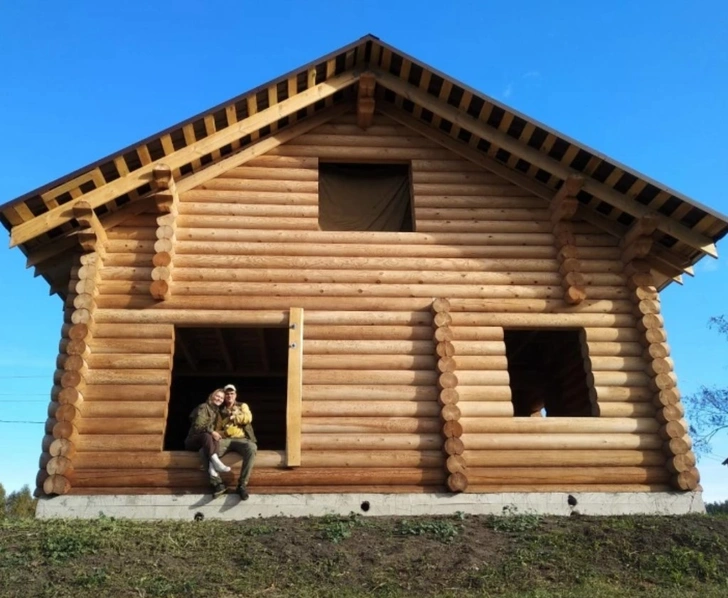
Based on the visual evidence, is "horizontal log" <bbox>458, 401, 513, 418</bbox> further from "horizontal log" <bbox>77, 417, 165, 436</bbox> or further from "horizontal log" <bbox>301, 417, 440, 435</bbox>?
"horizontal log" <bbox>77, 417, 165, 436</bbox>

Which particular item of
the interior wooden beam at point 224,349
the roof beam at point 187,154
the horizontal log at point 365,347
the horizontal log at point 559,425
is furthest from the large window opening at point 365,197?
the horizontal log at point 559,425

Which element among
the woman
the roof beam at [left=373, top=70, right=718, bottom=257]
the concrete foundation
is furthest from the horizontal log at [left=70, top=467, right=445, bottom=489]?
the roof beam at [left=373, top=70, right=718, bottom=257]

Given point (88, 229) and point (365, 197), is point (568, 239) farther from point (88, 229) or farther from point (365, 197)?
point (88, 229)

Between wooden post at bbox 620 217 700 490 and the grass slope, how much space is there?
1031mm

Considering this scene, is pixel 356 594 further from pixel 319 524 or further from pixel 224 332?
pixel 224 332

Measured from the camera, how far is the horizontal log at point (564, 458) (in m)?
10.7

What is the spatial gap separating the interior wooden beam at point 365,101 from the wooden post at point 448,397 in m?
4.15

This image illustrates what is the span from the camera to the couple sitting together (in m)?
10.0

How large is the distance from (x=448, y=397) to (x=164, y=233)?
5665 millimetres

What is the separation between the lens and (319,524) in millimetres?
9523

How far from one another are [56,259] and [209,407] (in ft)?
13.1

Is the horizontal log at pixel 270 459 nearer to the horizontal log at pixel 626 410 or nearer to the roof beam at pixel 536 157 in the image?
the horizontal log at pixel 626 410

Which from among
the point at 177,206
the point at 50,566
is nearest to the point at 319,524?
the point at 50,566

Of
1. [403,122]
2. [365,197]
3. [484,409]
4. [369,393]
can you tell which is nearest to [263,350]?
[365,197]
